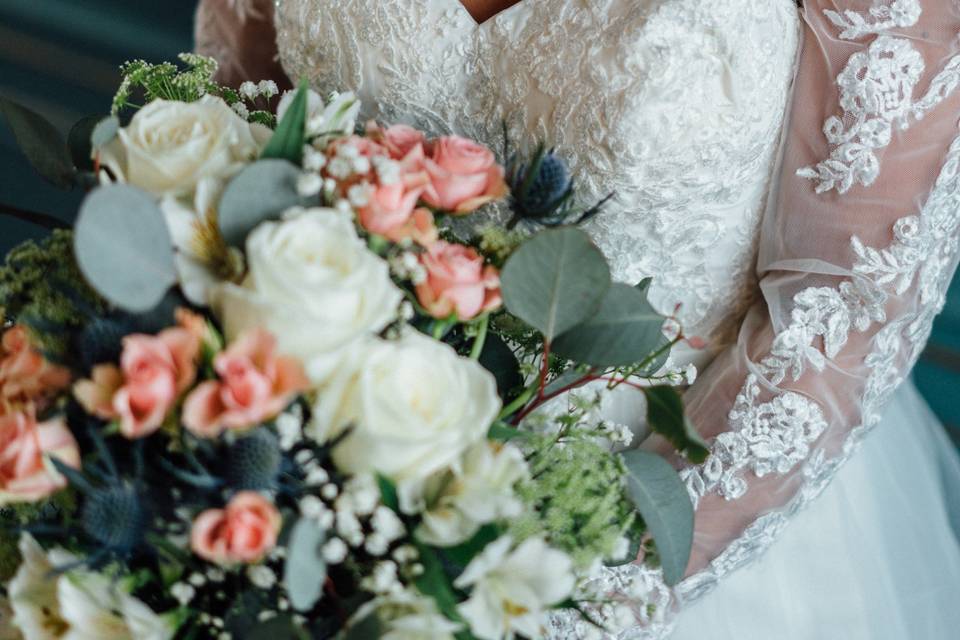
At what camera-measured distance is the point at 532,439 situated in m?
0.70

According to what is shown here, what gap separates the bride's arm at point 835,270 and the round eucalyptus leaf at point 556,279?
18.6 inches

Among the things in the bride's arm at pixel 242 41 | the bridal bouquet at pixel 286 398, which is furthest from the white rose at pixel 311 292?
the bride's arm at pixel 242 41

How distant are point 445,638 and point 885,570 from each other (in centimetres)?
94

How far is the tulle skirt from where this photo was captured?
118cm

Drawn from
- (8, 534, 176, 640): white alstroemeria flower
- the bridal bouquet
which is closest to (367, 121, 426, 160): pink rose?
the bridal bouquet

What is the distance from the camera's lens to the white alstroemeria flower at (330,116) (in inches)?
27.5

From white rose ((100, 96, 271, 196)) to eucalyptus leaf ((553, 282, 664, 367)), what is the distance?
0.89 feet

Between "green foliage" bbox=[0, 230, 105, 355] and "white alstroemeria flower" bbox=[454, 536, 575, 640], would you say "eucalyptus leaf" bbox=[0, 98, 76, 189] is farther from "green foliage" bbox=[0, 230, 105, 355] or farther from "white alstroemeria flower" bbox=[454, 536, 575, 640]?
"white alstroemeria flower" bbox=[454, 536, 575, 640]

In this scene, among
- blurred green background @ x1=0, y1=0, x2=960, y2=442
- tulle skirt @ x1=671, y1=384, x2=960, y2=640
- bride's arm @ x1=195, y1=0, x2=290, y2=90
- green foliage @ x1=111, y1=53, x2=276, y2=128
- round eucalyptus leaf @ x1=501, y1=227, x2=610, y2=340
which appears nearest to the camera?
round eucalyptus leaf @ x1=501, y1=227, x2=610, y2=340

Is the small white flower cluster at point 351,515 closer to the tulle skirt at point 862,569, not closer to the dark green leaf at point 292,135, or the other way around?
the dark green leaf at point 292,135

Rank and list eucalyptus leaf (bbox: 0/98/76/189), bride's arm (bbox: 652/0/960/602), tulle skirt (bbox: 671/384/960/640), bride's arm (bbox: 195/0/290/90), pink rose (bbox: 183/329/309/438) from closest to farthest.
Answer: pink rose (bbox: 183/329/309/438)
eucalyptus leaf (bbox: 0/98/76/189)
bride's arm (bbox: 652/0/960/602)
tulle skirt (bbox: 671/384/960/640)
bride's arm (bbox: 195/0/290/90)

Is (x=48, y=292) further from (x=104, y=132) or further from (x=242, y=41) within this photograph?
(x=242, y=41)

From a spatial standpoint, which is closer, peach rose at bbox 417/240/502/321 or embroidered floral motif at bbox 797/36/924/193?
peach rose at bbox 417/240/502/321

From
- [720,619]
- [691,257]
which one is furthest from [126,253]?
[720,619]
